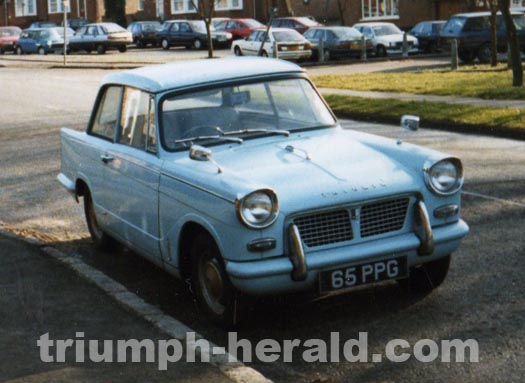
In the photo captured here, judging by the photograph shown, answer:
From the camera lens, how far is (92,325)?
7.04 meters

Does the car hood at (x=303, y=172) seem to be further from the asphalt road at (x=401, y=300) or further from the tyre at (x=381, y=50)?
the tyre at (x=381, y=50)

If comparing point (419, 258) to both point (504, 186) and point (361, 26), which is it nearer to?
point (504, 186)

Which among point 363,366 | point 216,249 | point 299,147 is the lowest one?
point 363,366

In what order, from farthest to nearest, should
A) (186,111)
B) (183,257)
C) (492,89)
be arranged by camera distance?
(492,89) < (186,111) < (183,257)

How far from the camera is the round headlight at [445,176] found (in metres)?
7.13

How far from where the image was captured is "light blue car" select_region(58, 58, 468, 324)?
664 cm

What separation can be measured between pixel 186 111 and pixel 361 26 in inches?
1585

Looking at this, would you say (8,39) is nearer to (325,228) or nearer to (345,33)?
(345,33)

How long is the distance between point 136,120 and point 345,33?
36950mm

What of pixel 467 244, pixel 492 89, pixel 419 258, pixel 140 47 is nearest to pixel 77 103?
pixel 492 89

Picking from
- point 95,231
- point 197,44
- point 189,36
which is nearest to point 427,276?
point 95,231

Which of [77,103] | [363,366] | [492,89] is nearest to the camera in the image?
[363,366]

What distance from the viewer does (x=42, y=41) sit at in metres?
59.9

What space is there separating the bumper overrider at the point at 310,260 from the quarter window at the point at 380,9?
5887 cm
